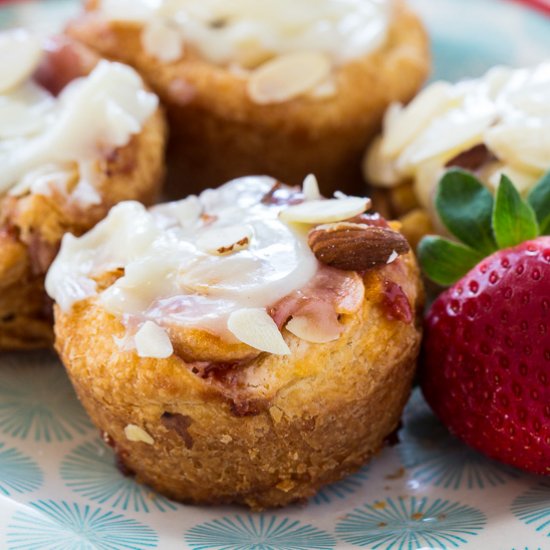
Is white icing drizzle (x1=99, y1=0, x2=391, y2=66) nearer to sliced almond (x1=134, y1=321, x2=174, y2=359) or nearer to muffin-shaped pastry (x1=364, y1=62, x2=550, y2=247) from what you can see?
muffin-shaped pastry (x1=364, y1=62, x2=550, y2=247)

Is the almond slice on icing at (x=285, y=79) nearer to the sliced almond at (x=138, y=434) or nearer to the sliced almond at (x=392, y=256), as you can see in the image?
the sliced almond at (x=392, y=256)

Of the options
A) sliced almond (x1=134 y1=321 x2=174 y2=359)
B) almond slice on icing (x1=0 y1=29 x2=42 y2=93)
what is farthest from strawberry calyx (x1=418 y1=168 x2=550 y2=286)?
almond slice on icing (x1=0 y1=29 x2=42 y2=93)

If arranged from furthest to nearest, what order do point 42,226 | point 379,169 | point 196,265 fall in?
1. point 379,169
2. point 42,226
3. point 196,265

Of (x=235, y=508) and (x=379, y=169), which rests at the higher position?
(x=379, y=169)

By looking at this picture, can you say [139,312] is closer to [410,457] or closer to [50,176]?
[50,176]

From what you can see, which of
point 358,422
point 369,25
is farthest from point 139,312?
point 369,25

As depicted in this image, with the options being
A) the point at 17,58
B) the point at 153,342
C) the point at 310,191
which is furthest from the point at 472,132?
the point at 17,58

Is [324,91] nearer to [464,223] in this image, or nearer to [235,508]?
[464,223]
